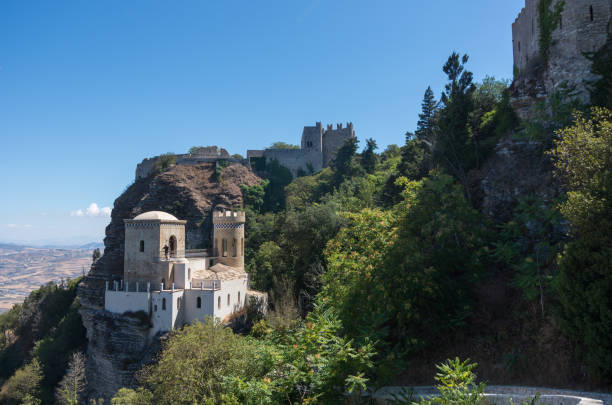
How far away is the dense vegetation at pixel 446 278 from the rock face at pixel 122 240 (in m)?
4.36

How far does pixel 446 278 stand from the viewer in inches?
493

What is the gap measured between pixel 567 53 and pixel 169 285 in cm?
2733

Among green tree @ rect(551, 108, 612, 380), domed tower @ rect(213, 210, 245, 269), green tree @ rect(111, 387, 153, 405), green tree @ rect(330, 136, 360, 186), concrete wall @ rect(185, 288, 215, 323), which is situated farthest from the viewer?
green tree @ rect(330, 136, 360, 186)

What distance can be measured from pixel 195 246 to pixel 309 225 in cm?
1793

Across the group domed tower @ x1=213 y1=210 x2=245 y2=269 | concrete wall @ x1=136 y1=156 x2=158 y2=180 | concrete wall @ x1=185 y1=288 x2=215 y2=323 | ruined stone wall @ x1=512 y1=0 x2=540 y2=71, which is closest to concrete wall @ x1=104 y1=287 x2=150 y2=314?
concrete wall @ x1=185 y1=288 x2=215 y2=323

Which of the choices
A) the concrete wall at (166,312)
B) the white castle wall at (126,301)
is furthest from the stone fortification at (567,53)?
the white castle wall at (126,301)

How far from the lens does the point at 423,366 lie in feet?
40.5

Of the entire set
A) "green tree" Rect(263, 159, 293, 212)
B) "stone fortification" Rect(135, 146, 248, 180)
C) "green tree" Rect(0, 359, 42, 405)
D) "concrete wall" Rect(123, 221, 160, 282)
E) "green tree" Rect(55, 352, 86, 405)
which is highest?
"stone fortification" Rect(135, 146, 248, 180)

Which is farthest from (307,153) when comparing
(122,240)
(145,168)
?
(122,240)

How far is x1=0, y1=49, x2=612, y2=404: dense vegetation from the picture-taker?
9250 millimetres

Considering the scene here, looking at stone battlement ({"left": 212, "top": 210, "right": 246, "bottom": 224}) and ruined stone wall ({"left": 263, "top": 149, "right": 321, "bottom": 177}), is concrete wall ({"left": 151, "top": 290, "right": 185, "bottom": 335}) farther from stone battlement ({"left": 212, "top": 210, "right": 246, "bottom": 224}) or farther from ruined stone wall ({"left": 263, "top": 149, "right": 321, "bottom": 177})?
ruined stone wall ({"left": 263, "top": 149, "right": 321, "bottom": 177})

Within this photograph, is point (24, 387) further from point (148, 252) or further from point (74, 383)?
point (148, 252)

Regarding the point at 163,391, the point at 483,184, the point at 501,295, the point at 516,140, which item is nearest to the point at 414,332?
the point at 501,295

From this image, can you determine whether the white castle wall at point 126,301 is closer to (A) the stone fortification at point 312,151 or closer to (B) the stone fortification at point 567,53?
(B) the stone fortification at point 567,53
